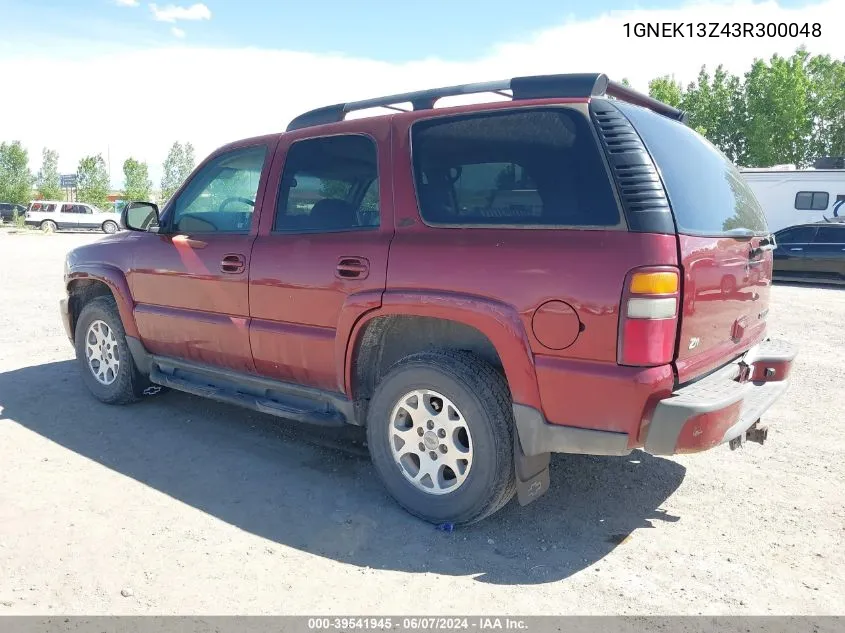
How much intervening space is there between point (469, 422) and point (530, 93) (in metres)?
1.59

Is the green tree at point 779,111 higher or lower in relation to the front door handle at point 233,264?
higher

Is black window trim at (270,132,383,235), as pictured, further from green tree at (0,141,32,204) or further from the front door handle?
green tree at (0,141,32,204)

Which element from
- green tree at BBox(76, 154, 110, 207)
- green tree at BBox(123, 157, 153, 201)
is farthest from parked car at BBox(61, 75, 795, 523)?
green tree at BBox(123, 157, 153, 201)

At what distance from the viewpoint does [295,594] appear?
270cm

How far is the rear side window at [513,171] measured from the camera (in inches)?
110

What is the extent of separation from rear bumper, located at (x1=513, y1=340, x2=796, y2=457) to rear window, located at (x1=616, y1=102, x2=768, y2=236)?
0.69 metres

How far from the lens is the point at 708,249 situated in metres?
2.86

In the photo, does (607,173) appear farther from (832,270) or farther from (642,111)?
(832,270)

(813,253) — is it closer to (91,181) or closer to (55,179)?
(91,181)

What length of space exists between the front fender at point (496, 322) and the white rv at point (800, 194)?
55.5 feet

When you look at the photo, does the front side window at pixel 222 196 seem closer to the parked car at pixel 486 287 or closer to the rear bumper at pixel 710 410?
the parked car at pixel 486 287

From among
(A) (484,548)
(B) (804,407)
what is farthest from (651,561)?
(B) (804,407)

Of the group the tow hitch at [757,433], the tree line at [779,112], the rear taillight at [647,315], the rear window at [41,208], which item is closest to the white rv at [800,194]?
the tow hitch at [757,433]

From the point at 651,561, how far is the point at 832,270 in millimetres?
13716
